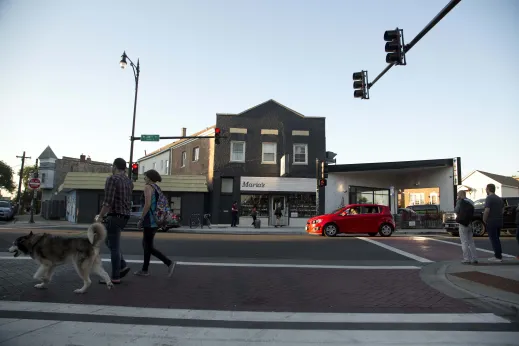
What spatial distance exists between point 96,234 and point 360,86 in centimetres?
978

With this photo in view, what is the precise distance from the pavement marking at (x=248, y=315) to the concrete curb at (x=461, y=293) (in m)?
0.26

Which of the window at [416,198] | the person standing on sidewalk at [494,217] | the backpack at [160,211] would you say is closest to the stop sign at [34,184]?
the backpack at [160,211]

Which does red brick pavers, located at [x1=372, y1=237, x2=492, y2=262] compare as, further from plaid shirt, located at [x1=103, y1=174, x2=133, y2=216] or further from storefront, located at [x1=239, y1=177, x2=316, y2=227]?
storefront, located at [x1=239, y1=177, x2=316, y2=227]

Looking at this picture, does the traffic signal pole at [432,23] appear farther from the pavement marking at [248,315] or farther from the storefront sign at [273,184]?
the storefront sign at [273,184]

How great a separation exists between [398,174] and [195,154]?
16.7m

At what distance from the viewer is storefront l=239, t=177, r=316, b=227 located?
84.8 ft

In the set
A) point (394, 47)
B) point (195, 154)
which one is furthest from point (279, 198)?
point (394, 47)

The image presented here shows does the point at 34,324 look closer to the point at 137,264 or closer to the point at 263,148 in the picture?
the point at 137,264

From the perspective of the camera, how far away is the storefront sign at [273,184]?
25891 millimetres

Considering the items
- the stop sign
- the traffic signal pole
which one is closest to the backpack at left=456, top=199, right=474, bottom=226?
the traffic signal pole

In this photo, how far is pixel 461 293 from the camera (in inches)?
225

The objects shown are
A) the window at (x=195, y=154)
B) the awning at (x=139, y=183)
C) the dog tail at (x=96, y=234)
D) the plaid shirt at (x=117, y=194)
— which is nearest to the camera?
the dog tail at (x=96, y=234)

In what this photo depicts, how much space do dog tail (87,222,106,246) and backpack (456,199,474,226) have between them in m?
7.59

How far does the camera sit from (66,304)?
474 cm
